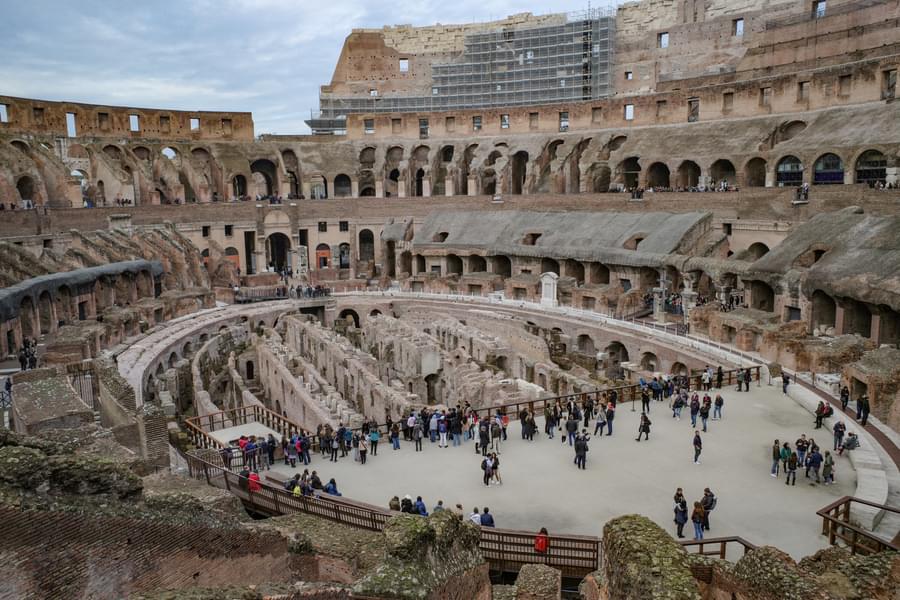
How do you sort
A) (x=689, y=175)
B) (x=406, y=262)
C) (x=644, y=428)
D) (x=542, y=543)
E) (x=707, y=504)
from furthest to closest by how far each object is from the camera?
(x=406, y=262) < (x=689, y=175) < (x=644, y=428) < (x=707, y=504) < (x=542, y=543)

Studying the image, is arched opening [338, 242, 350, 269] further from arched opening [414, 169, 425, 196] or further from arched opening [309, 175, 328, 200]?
arched opening [414, 169, 425, 196]

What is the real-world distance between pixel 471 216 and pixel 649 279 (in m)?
15.6

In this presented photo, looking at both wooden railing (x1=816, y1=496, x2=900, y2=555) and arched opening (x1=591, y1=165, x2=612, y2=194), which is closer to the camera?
wooden railing (x1=816, y1=496, x2=900, y2=555)

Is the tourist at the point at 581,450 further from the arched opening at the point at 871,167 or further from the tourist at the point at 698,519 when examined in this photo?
the arched opening at the point at 871,167

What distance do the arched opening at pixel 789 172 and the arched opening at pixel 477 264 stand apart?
1747cm

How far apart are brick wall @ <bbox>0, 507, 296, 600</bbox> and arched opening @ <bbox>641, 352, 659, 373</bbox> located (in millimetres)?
20737

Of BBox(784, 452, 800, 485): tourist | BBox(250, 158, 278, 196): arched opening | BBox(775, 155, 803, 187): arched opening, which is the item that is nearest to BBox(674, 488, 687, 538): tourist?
BBox(784, 452, 800, 485): tourist

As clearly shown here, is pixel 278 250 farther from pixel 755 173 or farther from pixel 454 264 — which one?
pixel 755 173

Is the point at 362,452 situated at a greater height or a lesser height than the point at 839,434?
lesser

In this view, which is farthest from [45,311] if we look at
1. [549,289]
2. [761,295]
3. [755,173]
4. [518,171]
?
[755,173]

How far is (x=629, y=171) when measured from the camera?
1831 inches

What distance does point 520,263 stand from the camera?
133ft

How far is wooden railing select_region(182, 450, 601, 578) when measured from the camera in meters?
11.5

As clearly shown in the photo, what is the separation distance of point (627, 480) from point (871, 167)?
25960mm
